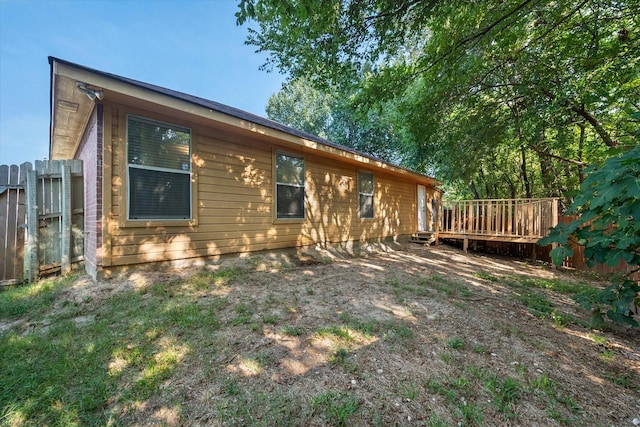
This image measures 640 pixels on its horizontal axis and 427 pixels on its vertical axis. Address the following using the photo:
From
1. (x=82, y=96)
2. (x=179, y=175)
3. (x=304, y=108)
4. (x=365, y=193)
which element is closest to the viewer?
(x=82, y=96)

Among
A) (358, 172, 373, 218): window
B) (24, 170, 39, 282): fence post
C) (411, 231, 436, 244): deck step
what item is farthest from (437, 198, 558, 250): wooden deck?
(24, 170, 39, 282): fence post

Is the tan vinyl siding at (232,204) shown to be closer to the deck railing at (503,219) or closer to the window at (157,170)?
the window at (157,170)

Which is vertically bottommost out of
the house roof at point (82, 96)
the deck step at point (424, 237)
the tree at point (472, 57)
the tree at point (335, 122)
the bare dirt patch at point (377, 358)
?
the bare dirt patch at point (377, 358)

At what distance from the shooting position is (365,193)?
27.1 ft

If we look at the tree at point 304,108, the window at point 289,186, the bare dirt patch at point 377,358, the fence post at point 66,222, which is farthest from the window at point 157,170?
the tree at point 304,108

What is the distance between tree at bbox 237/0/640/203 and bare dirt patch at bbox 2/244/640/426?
195cm

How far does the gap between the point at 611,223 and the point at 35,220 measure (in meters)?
7.53

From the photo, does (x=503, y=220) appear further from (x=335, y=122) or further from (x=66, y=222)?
(x=335, y=122)

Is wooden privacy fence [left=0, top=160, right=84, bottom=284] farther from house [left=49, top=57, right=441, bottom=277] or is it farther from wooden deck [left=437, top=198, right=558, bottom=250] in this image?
wooden deck [left=437, top=198, right=558, bottom=250]

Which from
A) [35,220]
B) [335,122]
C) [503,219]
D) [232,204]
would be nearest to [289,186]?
[232,204]

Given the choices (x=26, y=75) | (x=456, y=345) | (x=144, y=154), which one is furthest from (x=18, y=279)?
(x=26, y=75)

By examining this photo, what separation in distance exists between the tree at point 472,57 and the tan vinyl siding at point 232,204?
1983mm

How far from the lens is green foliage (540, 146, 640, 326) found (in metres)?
1.99

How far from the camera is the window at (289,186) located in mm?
5773
